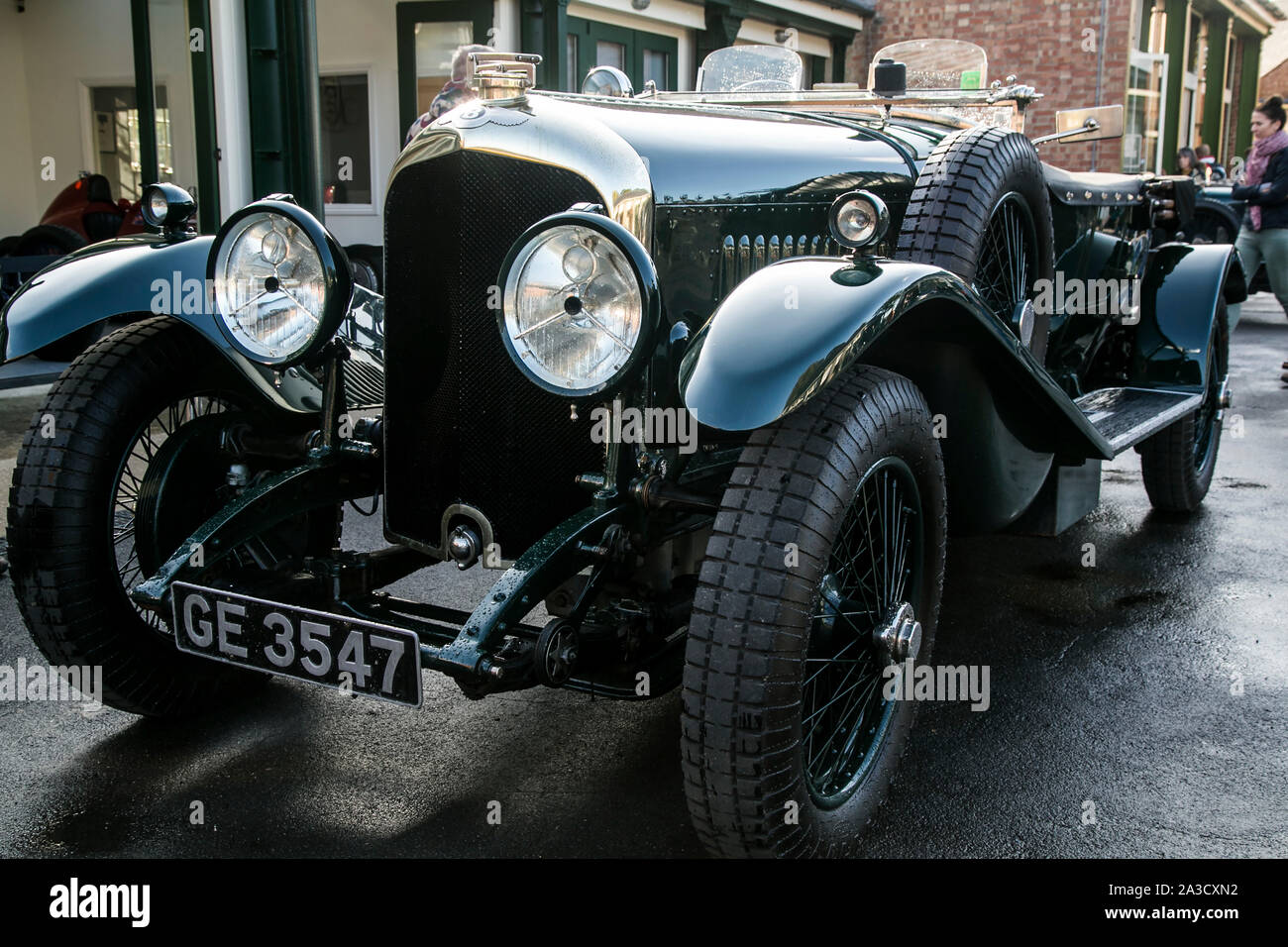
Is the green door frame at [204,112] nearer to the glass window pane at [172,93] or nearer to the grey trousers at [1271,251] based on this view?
the glass window pane at [172,93]

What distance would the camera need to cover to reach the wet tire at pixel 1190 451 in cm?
444

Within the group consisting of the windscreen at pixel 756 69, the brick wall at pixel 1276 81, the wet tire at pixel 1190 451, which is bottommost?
the wet tire at pixel 1190 451

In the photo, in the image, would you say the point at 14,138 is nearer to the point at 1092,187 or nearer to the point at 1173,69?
the point at 1092,187

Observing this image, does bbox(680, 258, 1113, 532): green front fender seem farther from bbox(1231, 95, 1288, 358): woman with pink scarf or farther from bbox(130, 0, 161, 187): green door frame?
bbox(130, 0, 161, 187): green door frame

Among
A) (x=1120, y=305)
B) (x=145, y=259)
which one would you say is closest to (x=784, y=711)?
(x=145, y=259)

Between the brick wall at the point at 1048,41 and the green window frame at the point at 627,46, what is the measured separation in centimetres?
401

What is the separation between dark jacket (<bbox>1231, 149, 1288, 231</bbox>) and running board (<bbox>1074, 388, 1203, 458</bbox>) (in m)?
5.33

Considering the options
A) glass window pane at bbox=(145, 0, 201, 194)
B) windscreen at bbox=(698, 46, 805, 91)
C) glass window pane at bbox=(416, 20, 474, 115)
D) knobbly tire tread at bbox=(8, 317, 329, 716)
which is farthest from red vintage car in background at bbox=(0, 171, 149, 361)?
knobbly tire tread at bbox=(8, 317, 329, 716)

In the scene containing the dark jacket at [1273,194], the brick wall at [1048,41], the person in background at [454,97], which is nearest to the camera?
the person in background at [454,97]

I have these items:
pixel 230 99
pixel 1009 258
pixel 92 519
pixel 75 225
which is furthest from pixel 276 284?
pixel 75 225

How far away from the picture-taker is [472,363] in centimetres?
242

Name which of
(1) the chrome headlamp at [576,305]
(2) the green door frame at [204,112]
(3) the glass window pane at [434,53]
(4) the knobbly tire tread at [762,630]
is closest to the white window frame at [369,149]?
(3) the glass window pane at [434,53]

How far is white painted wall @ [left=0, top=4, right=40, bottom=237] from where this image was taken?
10891 mm

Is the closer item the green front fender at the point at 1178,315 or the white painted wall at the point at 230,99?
the green front fender at the point at 1178,315
